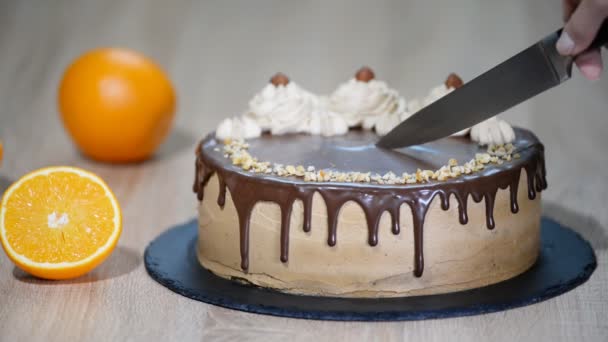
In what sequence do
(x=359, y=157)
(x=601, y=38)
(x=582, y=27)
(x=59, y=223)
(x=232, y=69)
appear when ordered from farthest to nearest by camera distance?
(x=232, y=69) < (x=359, y=157) < (x=59, y=223) < (x=601, y=38) < (x=582, y=27)

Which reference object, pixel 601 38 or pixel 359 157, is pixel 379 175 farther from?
pixel 601 38

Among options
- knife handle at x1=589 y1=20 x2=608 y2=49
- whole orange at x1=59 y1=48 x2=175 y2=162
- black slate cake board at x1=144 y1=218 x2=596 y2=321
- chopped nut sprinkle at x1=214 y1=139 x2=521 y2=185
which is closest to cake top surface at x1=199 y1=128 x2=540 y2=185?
chopped nut sprinkle at x1=214 y1=139 x2=521 y2=185

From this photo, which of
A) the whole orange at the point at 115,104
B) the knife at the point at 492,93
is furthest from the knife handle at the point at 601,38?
the whole orange at the point at 115,104

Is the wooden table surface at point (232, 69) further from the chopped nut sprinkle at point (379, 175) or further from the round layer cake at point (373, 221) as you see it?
the chopped nut sprinkle at point (379, 175)

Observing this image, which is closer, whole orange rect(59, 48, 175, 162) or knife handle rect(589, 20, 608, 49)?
knife handle rect(589, 20, 608, 49)

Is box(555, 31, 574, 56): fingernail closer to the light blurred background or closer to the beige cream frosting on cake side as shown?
the beige cream frosting on cake side

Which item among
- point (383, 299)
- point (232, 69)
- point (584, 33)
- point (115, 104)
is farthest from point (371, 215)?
point (232, 69)
